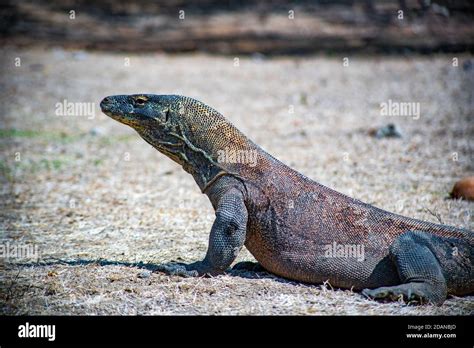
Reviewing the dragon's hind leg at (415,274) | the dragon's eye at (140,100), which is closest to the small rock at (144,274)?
the dragon's eye at (140,100)

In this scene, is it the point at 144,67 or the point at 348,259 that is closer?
the point at 348,259

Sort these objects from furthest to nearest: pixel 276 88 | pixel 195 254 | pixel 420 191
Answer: pixel 276 88 → pixel 420 191 → pixel 195 254

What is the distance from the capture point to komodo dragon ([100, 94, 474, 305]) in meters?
5.52

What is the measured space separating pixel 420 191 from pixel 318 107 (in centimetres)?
627

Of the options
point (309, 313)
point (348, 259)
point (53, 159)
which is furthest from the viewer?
point (53, 159)

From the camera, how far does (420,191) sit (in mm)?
8922

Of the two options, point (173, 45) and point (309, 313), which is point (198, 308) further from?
point (173, 45)

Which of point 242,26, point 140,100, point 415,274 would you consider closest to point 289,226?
point 415,274

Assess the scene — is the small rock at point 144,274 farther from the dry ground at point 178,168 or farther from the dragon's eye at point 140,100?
the dragon's eye at point 140,100

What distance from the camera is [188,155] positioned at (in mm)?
5957

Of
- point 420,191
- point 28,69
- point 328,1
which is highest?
point 328,1

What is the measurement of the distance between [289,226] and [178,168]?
5278 millimetres

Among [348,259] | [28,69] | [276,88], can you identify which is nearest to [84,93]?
[28,69]

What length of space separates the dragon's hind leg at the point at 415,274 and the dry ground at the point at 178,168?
9 centimetres
